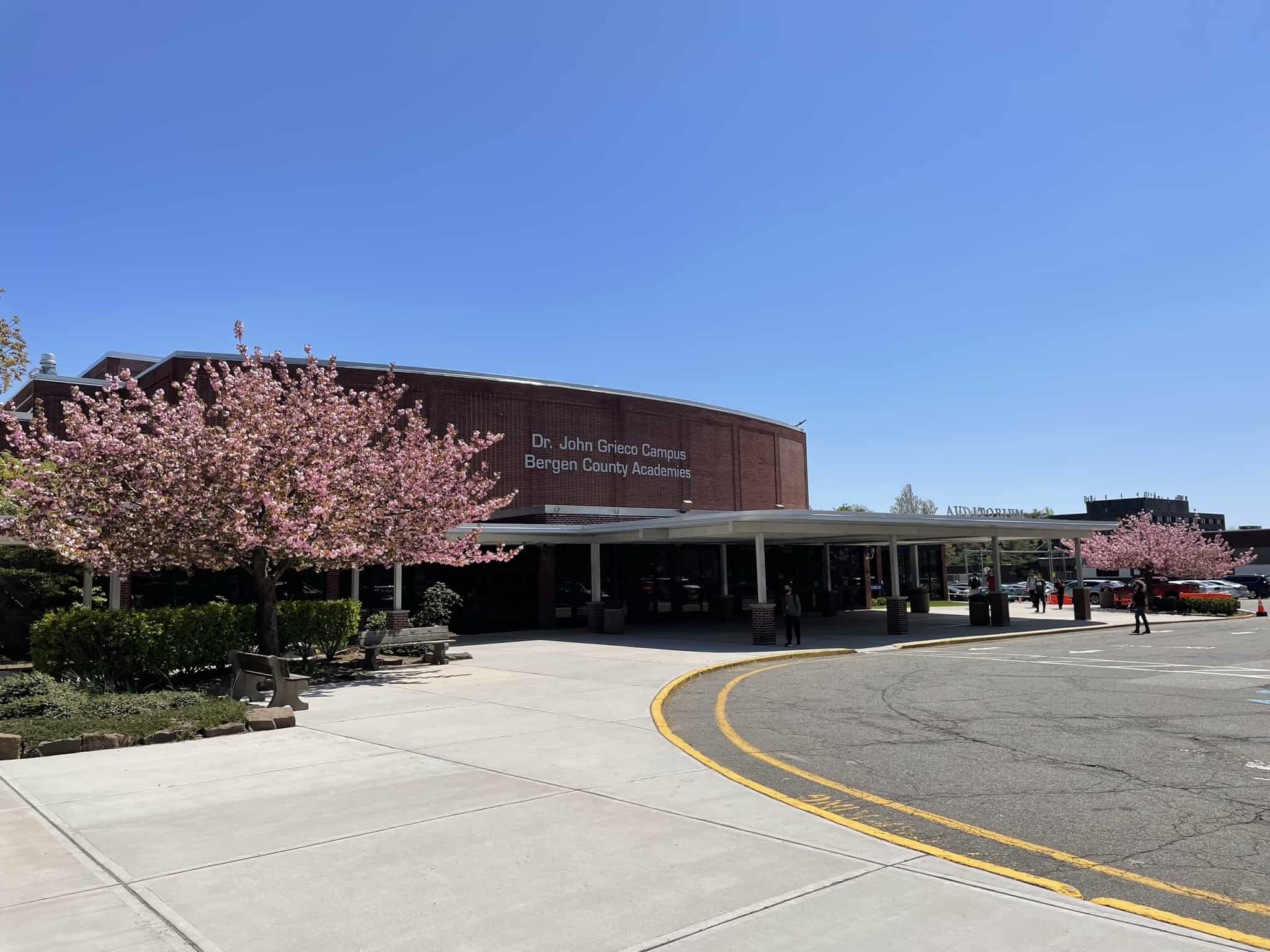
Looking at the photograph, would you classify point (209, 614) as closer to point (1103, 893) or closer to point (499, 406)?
point (1103, 893)

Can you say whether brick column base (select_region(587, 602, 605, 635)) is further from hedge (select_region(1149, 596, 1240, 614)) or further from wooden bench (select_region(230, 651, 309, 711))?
hedge (select_region(1149, 596, 1240, 614))

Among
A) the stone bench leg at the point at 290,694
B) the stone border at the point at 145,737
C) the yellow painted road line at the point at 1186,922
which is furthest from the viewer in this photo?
the stone bench leg at the point at 290,694

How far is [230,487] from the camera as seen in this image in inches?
600

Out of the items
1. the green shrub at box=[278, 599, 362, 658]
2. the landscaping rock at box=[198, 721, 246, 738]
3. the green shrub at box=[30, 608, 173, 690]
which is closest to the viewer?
the landscaping rock at box=[198, 721, 246, 738]

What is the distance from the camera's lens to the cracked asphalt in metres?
5.63

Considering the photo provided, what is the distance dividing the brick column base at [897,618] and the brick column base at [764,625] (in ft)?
16.2

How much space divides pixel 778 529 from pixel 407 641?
33.0 ft

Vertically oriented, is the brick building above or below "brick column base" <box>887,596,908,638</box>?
above

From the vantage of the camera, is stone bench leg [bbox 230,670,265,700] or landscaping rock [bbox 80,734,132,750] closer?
landscaping rock [bbox 80,734,132,750]

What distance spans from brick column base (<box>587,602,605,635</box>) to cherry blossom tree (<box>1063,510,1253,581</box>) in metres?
28.2

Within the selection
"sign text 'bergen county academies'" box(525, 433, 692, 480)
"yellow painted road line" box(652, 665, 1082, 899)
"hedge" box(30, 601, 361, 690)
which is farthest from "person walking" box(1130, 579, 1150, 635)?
"hedge" box(30, 601, 361, 690)

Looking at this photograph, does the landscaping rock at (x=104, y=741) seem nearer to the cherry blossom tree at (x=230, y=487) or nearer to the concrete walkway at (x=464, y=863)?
the concrete walkway at (x=464, y=863)

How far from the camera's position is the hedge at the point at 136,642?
15.2m

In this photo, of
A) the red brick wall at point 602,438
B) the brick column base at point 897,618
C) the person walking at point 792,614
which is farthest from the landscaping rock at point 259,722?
the red brick wall at point 602,438
